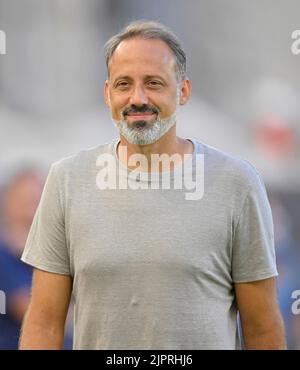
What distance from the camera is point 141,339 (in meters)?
1.12

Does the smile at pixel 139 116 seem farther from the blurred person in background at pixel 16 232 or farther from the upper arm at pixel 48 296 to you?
the blurred person in background at pixel 16 232

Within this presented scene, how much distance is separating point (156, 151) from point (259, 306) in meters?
0.41

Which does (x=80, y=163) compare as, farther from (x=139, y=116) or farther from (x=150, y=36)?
(x=150, y=36)

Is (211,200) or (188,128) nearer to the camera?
(211,200)

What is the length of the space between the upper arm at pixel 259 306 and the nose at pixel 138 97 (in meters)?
0.44

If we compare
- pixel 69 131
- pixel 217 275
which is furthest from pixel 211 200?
pixel 69 131

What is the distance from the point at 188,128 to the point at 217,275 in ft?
1.74

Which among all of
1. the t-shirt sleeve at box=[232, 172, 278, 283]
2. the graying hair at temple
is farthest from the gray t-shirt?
the graying hair at temple

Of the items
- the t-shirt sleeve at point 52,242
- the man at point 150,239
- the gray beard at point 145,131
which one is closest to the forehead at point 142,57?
the man at point 150,239

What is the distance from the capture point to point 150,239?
1.12 meters

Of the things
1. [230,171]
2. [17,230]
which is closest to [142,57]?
[230,171]

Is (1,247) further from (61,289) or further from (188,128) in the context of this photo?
(188,128)
